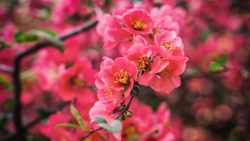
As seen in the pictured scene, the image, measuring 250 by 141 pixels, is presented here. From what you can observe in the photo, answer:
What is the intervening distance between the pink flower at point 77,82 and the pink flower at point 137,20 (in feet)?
0.92

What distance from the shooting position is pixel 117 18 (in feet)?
2.30

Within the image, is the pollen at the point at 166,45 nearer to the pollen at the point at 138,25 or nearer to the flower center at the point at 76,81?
the pollen at the point at 138,25

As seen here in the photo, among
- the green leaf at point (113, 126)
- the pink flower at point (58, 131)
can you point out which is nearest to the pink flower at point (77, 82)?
the pink flower at point (58, 131)

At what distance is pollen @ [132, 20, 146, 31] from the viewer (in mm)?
666

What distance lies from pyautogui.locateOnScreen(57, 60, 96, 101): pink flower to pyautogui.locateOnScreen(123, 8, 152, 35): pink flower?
281 mm

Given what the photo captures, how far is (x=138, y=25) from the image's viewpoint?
666 millimetres

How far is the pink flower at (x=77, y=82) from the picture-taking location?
2.93 feet

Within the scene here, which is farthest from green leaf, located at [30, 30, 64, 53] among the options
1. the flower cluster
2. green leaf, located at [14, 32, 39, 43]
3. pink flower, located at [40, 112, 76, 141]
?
the flower cluster

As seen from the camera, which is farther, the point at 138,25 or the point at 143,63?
the point at 138,25

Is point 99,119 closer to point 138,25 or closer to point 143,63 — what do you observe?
point 143,63

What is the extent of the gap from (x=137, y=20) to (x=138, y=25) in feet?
0.05

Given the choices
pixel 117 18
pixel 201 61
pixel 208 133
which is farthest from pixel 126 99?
pixel 208 133

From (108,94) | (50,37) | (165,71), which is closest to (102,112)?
(108,94)

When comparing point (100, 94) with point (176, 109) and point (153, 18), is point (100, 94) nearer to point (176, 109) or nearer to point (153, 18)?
point (153, 18)
